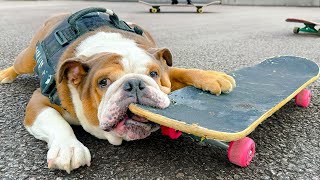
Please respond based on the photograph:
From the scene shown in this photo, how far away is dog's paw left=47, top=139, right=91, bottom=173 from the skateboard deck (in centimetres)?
24

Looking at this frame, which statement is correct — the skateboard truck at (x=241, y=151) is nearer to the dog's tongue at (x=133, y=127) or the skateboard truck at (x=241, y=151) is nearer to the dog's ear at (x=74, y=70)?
the dog's tongue at (x=133, y=127)

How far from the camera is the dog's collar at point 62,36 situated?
197 centimetres

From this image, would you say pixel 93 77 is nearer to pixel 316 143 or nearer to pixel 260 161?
pixel 260 161

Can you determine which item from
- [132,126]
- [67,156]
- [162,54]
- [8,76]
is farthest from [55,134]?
[8,76]

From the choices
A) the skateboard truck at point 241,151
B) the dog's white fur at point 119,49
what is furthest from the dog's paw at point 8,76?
the skateboard truck at point 241,151

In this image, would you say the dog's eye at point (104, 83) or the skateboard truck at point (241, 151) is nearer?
the skateboard truck at point (241, 151)

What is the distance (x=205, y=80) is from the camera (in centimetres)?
Result: 185

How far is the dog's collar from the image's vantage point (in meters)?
1.97

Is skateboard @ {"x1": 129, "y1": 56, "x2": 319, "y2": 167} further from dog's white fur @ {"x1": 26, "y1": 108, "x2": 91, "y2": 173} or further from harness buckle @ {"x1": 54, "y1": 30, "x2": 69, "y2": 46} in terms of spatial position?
harness buckle @ {"x1": 54, "y1": 30, "x2": 69, "y2": 46}

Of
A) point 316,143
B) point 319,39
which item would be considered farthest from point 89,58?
point 319,39

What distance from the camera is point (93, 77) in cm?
171

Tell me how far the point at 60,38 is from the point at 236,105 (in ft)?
3.34

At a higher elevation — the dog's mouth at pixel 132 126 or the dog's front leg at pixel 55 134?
the dog's mouth at pixel 132 126

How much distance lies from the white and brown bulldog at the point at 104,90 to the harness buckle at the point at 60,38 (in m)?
0.05
